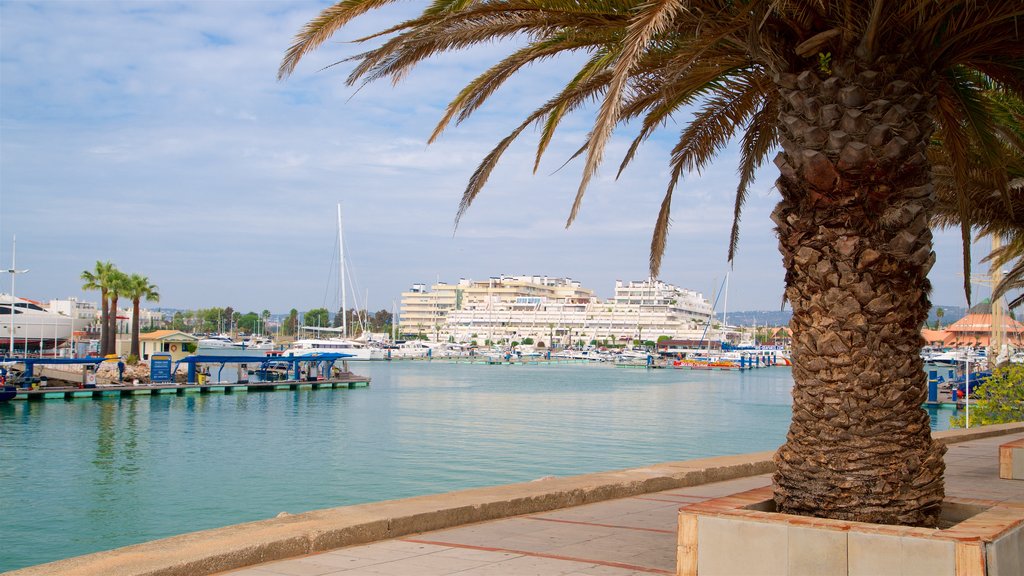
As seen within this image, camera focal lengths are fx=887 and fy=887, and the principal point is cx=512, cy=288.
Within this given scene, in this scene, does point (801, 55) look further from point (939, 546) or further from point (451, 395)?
point (451, 395)

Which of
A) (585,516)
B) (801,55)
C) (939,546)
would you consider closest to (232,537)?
(585,516)

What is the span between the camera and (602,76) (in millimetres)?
7645

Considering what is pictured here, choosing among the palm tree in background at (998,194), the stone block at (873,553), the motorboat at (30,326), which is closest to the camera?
the stone block at (873,553)

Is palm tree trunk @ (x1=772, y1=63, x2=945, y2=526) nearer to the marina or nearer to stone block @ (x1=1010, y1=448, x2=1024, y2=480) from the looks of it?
stone block @ (x1=1010, y1=448, x2=1024, y2=480)

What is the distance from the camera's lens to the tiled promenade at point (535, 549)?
564cm

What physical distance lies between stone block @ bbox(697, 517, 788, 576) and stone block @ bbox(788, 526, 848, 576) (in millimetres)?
51

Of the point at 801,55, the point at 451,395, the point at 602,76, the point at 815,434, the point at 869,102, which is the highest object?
the point at 602,76

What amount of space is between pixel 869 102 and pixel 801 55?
52 centimetres

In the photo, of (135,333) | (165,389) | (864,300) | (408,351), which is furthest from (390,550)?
(408,351)

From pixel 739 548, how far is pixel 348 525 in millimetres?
2820

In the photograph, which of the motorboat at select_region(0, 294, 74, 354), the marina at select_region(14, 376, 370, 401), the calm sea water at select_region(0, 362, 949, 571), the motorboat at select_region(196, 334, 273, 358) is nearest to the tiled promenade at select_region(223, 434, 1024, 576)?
the calm sea water at select_region(0, 362, 949, 571)

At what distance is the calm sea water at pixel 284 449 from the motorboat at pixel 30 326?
40.7 metres

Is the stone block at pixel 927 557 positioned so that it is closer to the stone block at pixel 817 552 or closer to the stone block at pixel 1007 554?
the stone block at pixel 1007 554

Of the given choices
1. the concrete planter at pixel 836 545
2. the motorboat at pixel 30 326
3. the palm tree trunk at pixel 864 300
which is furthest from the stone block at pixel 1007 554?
the motorboat at pixel 30 326
